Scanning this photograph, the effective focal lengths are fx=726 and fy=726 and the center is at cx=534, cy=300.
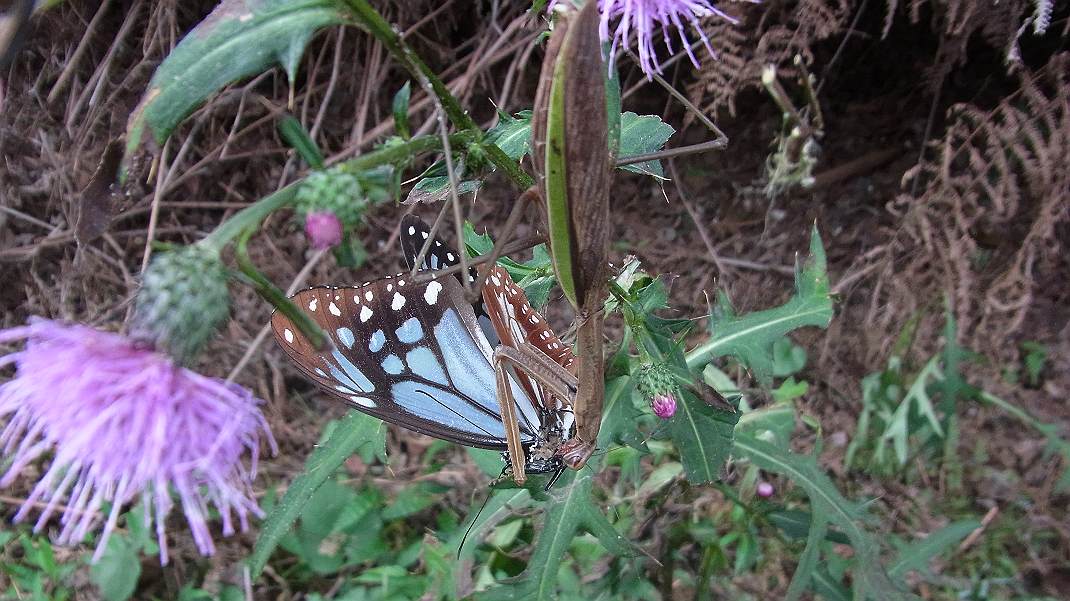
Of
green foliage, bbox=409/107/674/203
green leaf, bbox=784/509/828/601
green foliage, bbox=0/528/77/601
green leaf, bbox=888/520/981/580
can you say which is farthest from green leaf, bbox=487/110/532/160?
green foliage, bbox=0/528/77/601

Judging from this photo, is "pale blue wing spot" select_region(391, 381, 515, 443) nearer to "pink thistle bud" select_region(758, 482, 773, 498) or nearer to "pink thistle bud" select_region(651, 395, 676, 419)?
"pink thistle bud" select_region(651, 395, 676, 419)

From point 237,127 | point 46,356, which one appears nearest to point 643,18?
point 46,356

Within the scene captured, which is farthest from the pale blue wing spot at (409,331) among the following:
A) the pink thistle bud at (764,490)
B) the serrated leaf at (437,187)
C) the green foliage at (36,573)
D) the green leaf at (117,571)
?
the green foliage at (36,573)

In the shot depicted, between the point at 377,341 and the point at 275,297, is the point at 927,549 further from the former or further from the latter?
the point at 275,297

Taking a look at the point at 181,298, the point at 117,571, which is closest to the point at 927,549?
the point at 181,298

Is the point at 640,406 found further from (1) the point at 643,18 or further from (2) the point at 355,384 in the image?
(1) the point at 643,18

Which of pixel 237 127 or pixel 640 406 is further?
pixel 237 127
